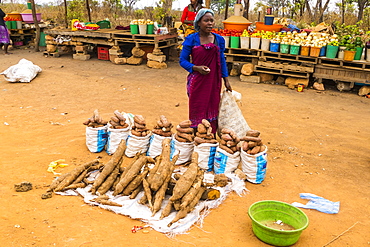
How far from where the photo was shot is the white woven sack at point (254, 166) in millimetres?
3957

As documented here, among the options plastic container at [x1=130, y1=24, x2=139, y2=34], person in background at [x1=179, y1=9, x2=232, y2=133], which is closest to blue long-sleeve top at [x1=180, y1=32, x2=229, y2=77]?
person in background at [x1=179, y1=9, x2=232, y2=133]

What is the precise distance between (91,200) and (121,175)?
0.42m

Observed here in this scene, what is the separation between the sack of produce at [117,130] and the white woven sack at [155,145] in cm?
38

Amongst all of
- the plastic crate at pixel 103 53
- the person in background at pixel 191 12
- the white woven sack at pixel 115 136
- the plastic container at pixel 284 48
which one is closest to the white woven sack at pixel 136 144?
the white woven sack at pixel 115 136

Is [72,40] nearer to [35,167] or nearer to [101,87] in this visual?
[101,87]

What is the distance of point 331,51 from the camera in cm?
825

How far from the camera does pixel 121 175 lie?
3.76 m

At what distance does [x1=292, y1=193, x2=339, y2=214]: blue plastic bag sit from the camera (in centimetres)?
356

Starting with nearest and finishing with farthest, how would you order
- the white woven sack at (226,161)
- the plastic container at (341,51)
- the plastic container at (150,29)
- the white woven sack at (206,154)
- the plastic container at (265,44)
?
the white woven sack at (226,161) < the white woven sack at (206,154) < the plastic container at (341,51) < the plastic container at (265,44) < the plastic container at (150,29)

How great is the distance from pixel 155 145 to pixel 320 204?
2.14 m

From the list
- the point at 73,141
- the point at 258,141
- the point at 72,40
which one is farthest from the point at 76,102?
the point at 72,40

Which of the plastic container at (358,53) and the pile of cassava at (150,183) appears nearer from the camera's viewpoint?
the pile of cassava at (150,183)

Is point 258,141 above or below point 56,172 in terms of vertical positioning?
above

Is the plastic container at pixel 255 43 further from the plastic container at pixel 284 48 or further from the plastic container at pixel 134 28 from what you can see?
the plastic container at pixel 134 28
